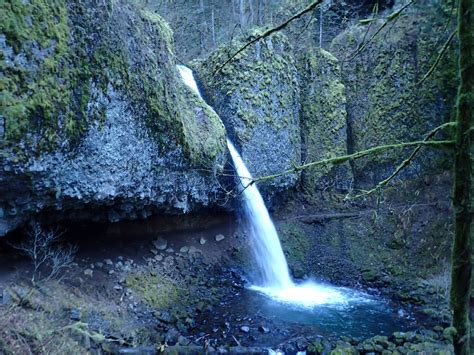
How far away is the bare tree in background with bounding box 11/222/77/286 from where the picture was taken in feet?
27.5

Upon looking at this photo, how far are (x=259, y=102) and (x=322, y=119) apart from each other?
167 inches

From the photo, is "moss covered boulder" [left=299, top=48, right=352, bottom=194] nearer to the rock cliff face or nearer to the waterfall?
the rock cliff face

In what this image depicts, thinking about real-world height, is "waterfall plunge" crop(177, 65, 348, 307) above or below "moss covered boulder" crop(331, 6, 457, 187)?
below

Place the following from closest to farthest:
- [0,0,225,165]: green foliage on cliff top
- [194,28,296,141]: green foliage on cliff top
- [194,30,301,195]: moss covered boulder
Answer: [0,0,225,165]: green foliage on cliff top, [194,30,301,195]: moss covered boulder, [194,28,296,141]: green foliage on cliff top

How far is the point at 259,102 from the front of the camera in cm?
1555

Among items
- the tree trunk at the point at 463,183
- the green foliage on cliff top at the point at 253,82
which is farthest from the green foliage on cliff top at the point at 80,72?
the tree trunk at the point at 463,183

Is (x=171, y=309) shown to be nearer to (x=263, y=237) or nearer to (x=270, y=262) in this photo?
(x=270, y=262)

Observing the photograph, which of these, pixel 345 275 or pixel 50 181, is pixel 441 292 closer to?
pixel 345 275

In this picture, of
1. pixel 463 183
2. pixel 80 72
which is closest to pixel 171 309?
pixel 80 72

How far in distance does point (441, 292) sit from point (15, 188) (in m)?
12.3

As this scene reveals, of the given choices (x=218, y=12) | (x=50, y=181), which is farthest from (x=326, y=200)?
(x=218, y=12)

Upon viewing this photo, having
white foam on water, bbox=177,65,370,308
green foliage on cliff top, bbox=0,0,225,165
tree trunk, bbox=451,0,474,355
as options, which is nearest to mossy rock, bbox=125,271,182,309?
white foam on water, bbox=177,65,370,308

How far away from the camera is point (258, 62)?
51.9 feet

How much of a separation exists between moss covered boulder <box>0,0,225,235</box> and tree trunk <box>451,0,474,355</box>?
22.4 feet
